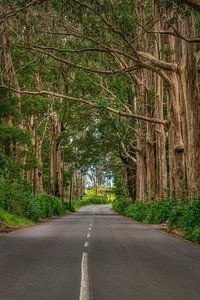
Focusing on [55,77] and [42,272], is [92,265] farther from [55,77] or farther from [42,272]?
[55,77]

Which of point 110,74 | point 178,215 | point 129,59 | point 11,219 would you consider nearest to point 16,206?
point 11,219

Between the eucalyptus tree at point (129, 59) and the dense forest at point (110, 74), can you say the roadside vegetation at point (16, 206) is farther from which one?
the eucalyptus tree at point (129, 59)

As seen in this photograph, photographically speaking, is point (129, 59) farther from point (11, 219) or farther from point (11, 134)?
point (11, 219)

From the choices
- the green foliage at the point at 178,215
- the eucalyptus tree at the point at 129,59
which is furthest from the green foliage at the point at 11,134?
the green foliage at the point at 178,215

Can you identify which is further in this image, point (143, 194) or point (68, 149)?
point (68, 149)

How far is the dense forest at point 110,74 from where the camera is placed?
69.8 feet

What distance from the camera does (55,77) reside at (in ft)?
111

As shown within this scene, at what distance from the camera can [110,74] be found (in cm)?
2925

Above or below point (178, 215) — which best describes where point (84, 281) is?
below

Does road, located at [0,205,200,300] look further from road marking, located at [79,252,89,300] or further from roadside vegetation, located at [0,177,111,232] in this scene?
roadside vegetation, located at [0,177,111,232]

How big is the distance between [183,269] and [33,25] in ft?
57.8

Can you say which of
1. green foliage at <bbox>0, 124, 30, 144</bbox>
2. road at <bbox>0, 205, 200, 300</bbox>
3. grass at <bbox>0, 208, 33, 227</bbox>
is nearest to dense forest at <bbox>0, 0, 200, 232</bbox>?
green foliage at <bbox>0, 124, 30, 144</bbox>

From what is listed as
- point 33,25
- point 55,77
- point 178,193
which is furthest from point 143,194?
point 33,25

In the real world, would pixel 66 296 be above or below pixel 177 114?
below
